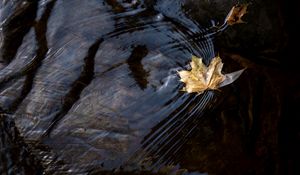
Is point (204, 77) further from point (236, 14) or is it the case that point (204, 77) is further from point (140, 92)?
point (236, 14)

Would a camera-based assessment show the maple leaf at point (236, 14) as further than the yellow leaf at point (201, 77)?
Yes

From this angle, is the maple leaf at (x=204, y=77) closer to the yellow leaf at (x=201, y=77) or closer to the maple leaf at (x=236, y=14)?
the yellow leaf at (x=201, y=77)

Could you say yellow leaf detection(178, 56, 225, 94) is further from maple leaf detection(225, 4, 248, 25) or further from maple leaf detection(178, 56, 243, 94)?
maple leaf detection(225, 4, 248, 25)

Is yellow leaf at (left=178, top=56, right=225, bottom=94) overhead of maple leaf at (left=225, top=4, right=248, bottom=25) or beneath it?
beneath

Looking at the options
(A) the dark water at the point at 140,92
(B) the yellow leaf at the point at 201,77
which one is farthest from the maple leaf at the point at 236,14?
(B) the yellow leaf at the point at 201,77

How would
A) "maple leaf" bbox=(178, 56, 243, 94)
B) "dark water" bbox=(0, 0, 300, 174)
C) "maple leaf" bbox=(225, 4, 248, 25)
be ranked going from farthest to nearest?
"maple leaf" bbox=(225, 4, 248, 25) < "maple leaf" bbox=(178, 56, 243, 94) < "dark water" bbox=(0, 0, 300, 174)

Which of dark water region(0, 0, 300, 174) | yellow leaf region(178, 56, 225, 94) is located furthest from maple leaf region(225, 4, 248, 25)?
yellow leaf region(178, 56, 225, 94)

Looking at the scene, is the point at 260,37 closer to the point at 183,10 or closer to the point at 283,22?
the point at 283,22

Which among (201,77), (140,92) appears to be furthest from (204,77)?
(140,92)
